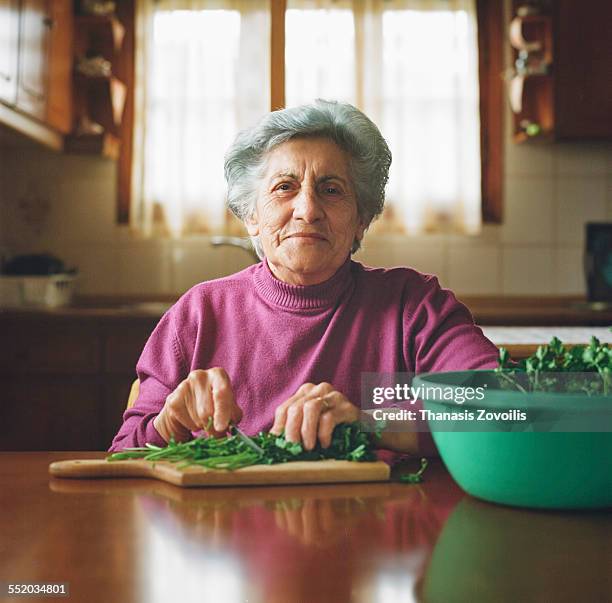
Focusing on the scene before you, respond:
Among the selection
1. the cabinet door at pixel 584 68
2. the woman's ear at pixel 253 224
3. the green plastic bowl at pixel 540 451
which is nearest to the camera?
the green plastic bowl at pixel 540 451

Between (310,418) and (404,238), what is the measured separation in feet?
8.89

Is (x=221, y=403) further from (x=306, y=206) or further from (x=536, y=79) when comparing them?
(x=536, y=79)

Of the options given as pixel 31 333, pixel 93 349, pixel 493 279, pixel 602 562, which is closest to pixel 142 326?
pixel 93 349

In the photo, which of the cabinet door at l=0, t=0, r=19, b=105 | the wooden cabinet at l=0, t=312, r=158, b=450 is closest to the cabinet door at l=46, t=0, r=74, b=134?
the cabinet door at l=0, t=0, r=19, b=105

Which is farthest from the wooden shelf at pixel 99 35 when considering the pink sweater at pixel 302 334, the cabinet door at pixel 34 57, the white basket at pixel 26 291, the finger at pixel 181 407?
the finger at pixel 181 407

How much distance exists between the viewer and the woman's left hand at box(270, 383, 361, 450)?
3.20 ft

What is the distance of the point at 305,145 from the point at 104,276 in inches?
91.2

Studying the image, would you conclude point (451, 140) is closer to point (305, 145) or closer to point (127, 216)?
point (127, 216)

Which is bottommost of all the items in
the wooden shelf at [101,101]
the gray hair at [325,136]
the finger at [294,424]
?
the finger at [294,424]

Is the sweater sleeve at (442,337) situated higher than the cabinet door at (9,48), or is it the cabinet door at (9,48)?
the cabinet door at (9,48)

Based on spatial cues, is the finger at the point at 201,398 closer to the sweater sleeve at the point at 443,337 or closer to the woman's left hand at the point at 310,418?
the woman's left hand at the point at 310,418

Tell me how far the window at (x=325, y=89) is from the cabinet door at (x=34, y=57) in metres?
0.54

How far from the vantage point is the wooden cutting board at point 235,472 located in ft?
2.99

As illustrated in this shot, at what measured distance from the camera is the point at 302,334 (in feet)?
4.87
